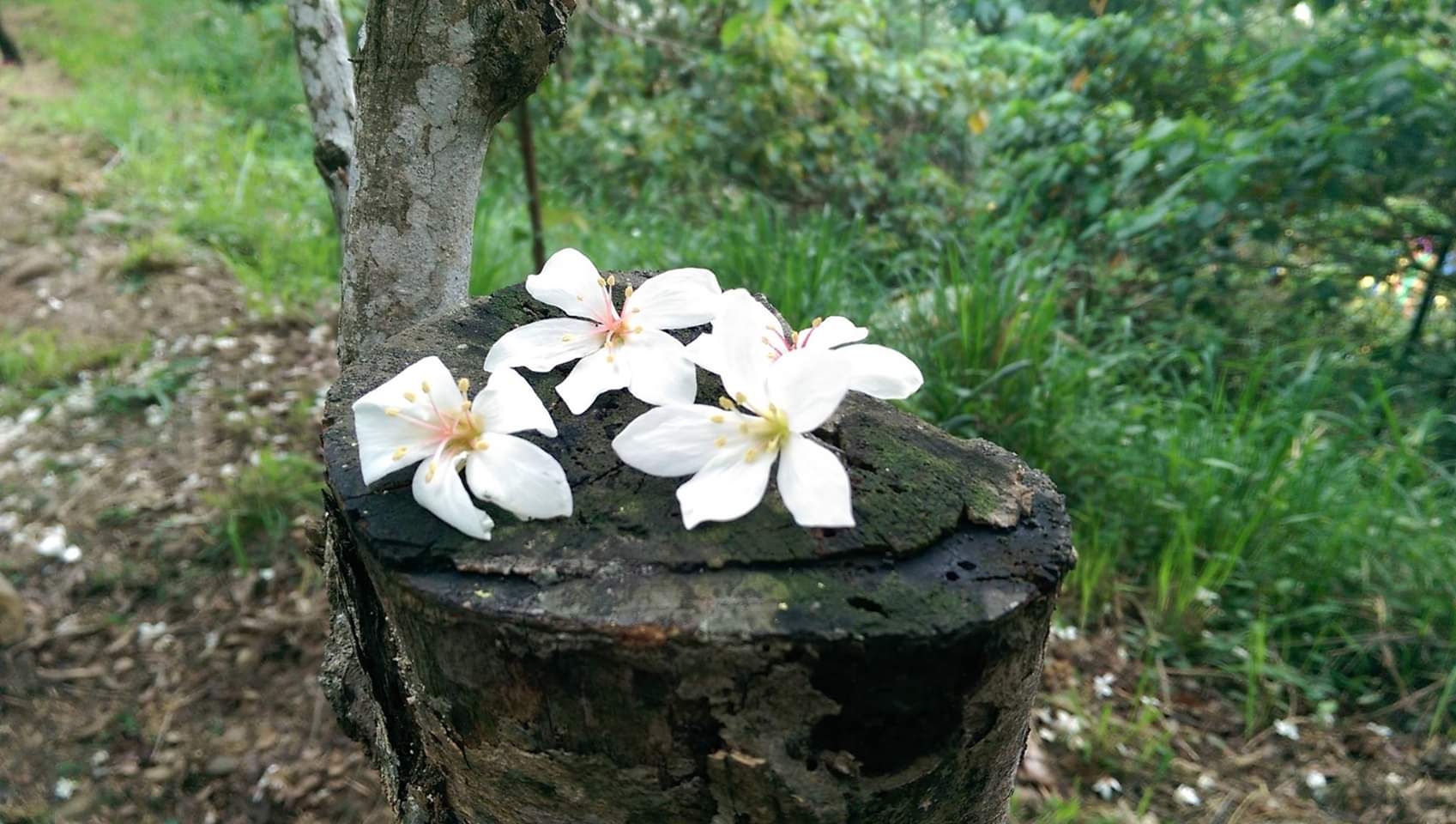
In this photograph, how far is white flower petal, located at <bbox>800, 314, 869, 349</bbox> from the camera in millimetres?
1053

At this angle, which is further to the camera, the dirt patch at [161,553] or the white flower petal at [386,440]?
the dirt patch at [161,553]

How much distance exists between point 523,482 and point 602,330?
0.94 ft

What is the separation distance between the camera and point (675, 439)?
857 millimetres

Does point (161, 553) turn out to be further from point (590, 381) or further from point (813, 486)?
point (813, 486)

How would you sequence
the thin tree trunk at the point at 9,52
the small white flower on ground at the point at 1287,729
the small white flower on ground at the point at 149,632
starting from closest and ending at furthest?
1. the small white flower on ground at the point at 1287,729
2. the small white flower on ground at the point at 149,632
3. the thin tree trunk at the point at 9,52

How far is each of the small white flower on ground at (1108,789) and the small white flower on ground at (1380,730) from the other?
2.67ft

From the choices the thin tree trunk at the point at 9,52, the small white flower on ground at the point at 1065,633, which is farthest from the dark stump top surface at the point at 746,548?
the thin tree trunk at the point at 9,52

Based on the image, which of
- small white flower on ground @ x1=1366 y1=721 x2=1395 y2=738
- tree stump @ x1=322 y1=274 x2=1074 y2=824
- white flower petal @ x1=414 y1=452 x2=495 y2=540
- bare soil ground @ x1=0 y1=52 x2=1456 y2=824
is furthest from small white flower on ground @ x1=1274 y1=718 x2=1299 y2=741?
white flower petal @ x1=414 y1=452 x2=495 y2=540

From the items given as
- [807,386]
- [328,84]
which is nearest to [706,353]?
[807,386]

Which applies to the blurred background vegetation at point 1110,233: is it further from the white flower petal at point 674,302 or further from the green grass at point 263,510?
the white flower petal at point 674,302

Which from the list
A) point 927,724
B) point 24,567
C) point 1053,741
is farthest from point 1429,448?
point 24,567

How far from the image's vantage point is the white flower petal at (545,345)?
1.04 meters

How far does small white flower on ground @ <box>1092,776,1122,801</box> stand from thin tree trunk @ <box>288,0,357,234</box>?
213 centimetres

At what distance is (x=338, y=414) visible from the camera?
98 centimetres
